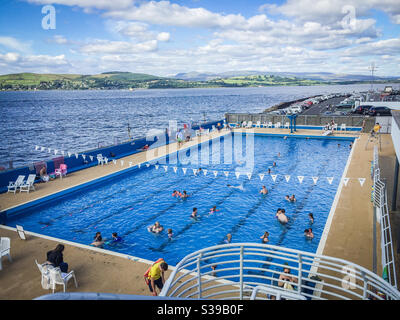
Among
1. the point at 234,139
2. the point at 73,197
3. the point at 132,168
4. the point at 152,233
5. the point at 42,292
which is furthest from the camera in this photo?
the point at 234,139

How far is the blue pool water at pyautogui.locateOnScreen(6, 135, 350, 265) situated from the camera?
11469 mm

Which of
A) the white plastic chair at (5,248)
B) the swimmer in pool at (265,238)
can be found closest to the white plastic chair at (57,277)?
the white plastic chair at (5,248)

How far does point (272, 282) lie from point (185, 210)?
8.22 metres

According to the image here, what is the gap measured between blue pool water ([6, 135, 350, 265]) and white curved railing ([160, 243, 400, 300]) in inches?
89.1

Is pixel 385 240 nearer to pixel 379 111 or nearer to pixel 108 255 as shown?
pixel 108 255

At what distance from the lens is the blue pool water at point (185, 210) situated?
37.6 ft

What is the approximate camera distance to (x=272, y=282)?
6242 millimetres

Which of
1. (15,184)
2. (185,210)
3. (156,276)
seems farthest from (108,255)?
(15,184)

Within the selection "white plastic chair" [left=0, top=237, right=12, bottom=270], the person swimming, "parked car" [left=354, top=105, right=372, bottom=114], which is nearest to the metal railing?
the person swimming

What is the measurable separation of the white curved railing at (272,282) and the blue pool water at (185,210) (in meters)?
2.26

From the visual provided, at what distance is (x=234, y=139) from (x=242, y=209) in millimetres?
17119
